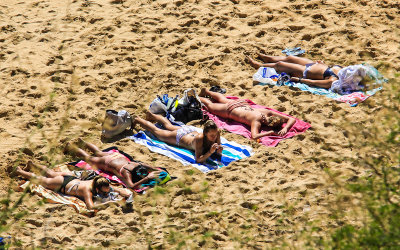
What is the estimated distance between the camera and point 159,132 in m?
7.58

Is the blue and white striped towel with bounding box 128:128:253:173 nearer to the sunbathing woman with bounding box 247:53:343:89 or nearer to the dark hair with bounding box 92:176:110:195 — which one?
the dark hair with bounding box 92:176:110:195

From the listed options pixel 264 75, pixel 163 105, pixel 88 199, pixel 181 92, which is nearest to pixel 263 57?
pixel 264 75

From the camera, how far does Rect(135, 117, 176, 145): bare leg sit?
293 inches

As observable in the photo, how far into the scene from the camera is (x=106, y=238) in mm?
5582

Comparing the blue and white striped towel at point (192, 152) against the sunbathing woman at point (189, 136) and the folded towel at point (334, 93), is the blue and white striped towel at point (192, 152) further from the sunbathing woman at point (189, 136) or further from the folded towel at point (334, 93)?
the folded towel at point (334, 93)

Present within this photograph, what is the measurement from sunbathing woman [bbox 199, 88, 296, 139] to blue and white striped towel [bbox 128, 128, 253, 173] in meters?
0.37

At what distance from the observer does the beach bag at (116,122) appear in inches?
294

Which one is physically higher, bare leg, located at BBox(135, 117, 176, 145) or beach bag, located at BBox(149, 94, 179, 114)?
beach bag, located at BBox(149, 94, 179, 114)

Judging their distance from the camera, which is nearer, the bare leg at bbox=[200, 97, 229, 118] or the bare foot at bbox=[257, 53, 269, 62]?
the bare leg at bbox=[200, 97, 229, 118]

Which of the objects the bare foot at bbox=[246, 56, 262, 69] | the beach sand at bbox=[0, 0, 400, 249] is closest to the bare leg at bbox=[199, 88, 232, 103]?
the beach sand at bbox=[0, 0, 400, 249]

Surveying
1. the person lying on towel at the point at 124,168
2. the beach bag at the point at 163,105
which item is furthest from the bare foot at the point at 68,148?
the beach bag at the point at 163,105

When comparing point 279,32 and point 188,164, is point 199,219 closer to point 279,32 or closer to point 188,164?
point 188,164

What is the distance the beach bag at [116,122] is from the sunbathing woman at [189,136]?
0.19 m

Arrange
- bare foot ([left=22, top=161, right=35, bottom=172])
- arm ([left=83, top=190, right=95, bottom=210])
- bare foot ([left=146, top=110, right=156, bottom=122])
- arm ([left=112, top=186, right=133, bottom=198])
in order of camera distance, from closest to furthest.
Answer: arm ([left=83, top=190, right=95, bottom=210]) → arm ([left=112, top=186, right=133, bottom=198]) → bare foot ([left=22, top=161, right=35, bottom=172]) → bare foot ([left=146, top=110, right=156, bottom=122])
